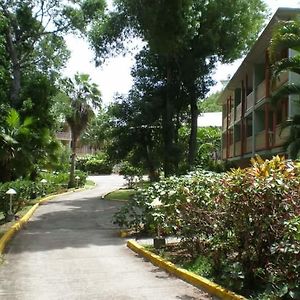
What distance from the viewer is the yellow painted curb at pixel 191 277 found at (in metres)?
7.18

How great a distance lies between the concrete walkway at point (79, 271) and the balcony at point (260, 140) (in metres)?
11.7

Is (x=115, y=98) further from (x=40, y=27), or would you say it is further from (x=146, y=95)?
(x=40, y=27)

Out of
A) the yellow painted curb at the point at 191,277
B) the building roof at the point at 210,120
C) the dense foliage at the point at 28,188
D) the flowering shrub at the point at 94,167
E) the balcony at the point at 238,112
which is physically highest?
the building roof at the point at 210,120

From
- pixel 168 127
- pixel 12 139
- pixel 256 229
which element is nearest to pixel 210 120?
pixel 168 127

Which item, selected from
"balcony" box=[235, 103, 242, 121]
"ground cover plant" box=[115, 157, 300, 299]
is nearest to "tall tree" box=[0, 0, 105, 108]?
"balcony" box=[235, 103, 242, 121]

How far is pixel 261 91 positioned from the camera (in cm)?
2720

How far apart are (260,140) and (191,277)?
66.3 feet

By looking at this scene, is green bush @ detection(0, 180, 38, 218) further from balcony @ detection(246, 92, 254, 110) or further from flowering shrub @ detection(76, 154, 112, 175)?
flowering shrub @ detection(76, 154, 112, 175)

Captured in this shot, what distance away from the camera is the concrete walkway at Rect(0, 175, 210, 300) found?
7.81 metres

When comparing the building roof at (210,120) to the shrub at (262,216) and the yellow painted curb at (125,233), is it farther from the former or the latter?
the shrub at (262,216)

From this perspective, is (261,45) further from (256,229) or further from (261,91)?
(256,229)

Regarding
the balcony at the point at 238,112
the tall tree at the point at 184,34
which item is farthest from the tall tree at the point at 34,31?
the balcony at the point at 238,112

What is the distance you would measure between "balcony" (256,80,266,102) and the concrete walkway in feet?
40.4

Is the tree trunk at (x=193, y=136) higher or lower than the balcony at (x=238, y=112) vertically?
lower
